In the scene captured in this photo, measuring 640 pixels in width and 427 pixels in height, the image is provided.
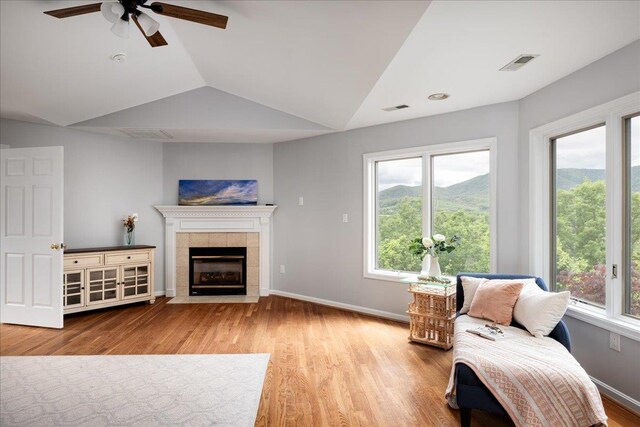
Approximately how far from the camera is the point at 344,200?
15.9 ft

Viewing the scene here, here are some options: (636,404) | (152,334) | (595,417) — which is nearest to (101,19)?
(152,334)

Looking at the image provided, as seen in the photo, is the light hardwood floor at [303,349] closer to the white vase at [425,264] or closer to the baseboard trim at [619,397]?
the baseboard trim at [619,397]

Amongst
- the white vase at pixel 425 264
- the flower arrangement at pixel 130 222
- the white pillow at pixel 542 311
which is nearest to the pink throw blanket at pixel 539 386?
the white pillow at pixel 542 311

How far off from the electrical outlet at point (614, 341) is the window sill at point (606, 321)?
3 cm

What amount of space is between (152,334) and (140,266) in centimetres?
152

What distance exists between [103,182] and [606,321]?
5.89 meters

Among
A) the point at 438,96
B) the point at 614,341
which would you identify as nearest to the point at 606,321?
the point at 614,341

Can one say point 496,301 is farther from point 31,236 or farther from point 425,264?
point 31,236

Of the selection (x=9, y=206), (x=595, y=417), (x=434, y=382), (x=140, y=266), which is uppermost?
(x=9, y=206)

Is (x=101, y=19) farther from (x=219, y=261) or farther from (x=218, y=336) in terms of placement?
(x=219, y=261)

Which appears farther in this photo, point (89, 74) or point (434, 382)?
point (89, 74)

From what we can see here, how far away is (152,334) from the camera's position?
3.79 metres

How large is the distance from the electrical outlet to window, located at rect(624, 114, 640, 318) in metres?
0.19

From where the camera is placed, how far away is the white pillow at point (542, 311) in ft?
8.05
